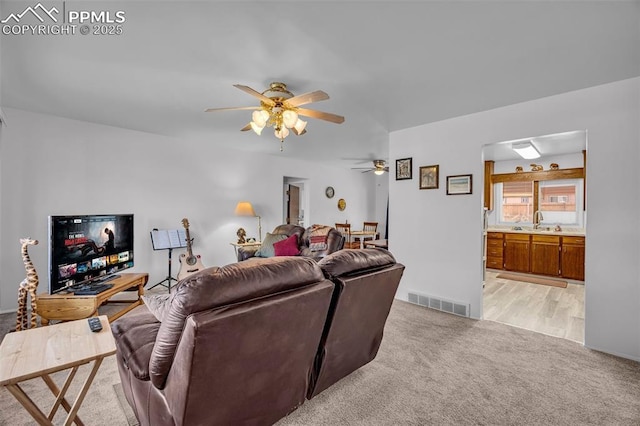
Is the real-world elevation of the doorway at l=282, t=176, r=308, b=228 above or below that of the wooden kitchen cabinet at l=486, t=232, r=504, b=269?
above

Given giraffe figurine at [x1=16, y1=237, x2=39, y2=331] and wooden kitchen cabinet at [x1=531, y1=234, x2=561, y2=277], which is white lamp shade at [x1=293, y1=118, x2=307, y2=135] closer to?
giraffe figurine at [x1=16, y1=237, x2=39, y2=331]

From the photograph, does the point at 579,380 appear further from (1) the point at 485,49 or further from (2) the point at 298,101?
(2) the point at 298,101

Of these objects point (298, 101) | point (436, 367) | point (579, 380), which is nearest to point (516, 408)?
point (436, 367)

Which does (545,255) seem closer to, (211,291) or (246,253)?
(246,253)

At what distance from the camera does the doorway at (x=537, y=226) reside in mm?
4105

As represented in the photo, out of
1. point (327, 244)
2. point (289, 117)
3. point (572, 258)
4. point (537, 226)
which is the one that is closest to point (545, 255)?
point (572, 258)

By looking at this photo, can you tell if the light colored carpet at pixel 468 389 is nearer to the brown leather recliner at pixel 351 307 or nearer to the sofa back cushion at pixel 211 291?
the brown leather recliner at pixel 351 307

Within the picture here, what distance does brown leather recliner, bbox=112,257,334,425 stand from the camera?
111 cm

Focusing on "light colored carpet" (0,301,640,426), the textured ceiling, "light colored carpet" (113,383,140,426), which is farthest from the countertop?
"light colored carpet" (113,383,140,426)

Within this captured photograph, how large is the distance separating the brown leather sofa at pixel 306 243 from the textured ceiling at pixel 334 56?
5.87ft

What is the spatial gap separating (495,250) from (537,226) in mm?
917

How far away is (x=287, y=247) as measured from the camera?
440 centimetres

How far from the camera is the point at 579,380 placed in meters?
2.09

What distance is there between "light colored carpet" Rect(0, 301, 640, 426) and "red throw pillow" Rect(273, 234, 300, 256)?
2073 mm
